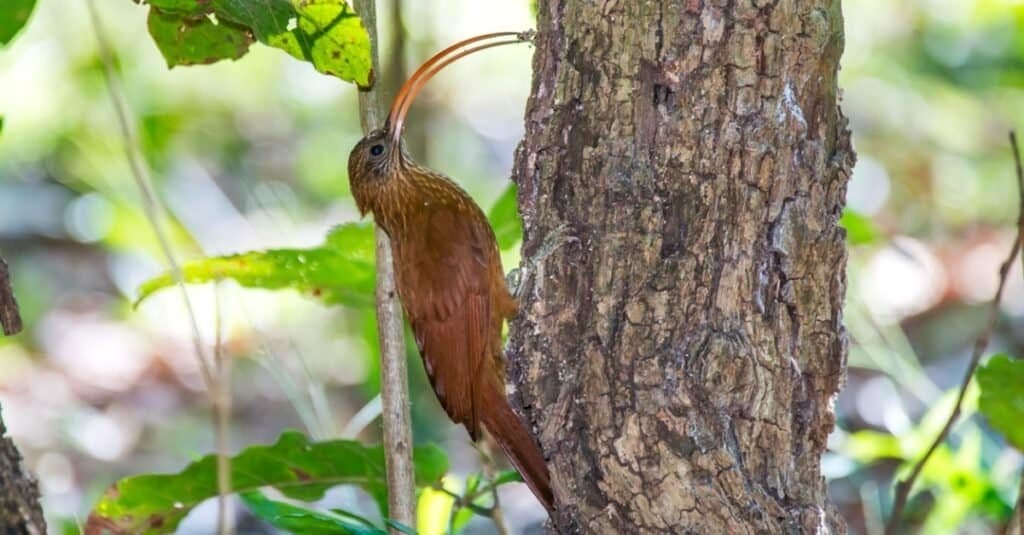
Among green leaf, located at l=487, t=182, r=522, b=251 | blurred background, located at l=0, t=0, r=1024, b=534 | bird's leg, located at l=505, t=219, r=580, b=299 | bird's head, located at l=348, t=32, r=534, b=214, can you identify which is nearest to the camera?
bird's leg, located at l=505, t=219, r=580, b=299

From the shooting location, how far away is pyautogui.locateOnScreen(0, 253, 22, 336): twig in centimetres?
174

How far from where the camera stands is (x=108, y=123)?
5.83 metres

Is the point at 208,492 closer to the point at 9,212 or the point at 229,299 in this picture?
the point at 229,299

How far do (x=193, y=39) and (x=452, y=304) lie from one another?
986 millimetres

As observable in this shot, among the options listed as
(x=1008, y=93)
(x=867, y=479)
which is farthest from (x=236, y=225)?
(x=1008, y=93)

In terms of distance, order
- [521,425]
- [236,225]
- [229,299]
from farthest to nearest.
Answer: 1. [236,225]
2. [229,299]
3. [521,425]

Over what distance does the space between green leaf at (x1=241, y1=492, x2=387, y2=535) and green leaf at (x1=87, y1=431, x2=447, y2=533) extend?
0.22ft

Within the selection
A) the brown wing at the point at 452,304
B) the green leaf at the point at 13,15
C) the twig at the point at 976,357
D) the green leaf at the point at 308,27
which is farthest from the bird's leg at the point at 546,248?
the green leaf at the point at 13,15

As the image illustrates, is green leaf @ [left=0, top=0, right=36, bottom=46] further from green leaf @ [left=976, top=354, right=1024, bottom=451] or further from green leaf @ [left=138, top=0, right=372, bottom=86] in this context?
green leaf @ [left=976, top=354, right=1024, bottom=451]

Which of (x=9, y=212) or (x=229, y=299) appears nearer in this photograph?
(x=229, y=299)

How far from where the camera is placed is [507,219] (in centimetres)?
266

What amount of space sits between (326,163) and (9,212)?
67.5 inches

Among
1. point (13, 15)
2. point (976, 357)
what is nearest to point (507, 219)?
point (976, 357)

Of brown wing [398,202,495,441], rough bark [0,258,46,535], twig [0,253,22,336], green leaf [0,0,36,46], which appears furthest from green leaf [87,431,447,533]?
green leaf [0,0,36,46]
